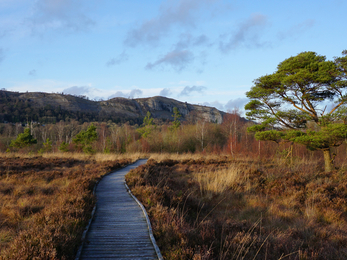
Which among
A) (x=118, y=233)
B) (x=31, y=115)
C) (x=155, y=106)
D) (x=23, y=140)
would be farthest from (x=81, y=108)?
(x=118, y=233)

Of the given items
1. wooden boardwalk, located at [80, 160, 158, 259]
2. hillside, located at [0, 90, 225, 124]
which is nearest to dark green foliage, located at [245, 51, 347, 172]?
wooden boardwalk, located at [80, 160, 158, 259]

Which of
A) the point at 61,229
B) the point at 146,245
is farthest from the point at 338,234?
the point at 61,229

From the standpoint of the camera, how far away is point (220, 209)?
902 cm

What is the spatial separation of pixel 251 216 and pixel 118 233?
5.14 meters

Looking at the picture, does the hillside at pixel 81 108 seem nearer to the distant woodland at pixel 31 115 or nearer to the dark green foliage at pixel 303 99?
the distant woodland at pixel 31 115

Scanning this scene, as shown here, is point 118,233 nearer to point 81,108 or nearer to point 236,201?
point 236,201

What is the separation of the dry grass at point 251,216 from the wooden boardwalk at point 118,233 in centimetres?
36

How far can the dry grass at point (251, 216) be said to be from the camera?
15.3 feet

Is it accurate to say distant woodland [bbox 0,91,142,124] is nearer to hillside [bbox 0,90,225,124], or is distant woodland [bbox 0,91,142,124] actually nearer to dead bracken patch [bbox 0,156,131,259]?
hillside [bbox 0,90,225,124]

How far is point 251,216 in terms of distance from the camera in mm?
8047

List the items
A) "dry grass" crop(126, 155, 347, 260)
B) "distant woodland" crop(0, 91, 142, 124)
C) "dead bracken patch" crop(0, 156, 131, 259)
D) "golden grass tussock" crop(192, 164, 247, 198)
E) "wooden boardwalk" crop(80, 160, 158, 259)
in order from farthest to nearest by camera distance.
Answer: "distant woodland" crop(0, 91, 142, 124) → "golden grass tussock" crop(192, 164, 247, 198) → "dry grass" crop(126, 155, 347, 260) → "wooden boardwalk" crop(80, 160, 158, 259) → "dead bracken patch" crop(0, 156, 131, 259)

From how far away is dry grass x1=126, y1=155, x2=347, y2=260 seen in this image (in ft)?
15.3

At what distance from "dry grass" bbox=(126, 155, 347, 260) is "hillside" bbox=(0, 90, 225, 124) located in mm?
30502

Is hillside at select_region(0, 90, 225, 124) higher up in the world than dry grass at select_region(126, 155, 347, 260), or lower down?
higher up
